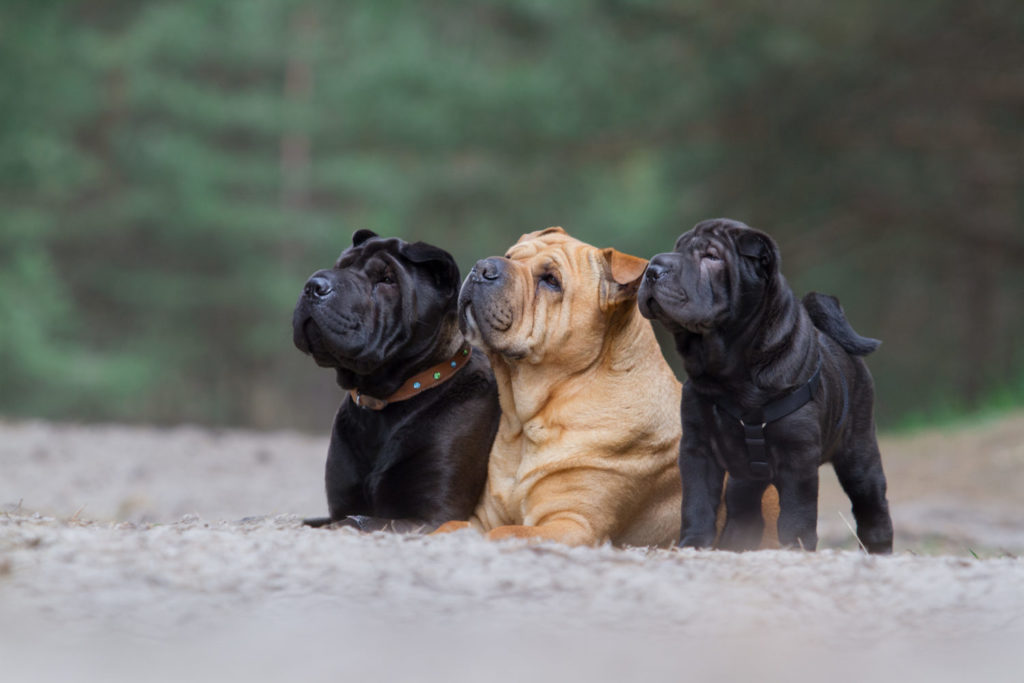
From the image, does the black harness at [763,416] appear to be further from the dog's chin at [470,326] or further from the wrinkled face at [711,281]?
the dog's chin at [470,326]

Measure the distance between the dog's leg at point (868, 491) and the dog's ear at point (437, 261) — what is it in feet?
6.10

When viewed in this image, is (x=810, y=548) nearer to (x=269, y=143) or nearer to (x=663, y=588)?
(x=663, y=588)

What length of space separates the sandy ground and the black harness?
1.51 feet

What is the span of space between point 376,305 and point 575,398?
93 centimetres

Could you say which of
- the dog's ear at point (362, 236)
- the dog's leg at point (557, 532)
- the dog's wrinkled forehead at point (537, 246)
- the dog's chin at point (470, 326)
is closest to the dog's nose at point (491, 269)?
the dog's chin at point (470, 326)

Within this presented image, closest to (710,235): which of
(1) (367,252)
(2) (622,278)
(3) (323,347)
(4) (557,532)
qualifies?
(2) (622,278)

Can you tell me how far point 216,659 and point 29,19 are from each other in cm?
1594

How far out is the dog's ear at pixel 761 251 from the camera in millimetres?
4375

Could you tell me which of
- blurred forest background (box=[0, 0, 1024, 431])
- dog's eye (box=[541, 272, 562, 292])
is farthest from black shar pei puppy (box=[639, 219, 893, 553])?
blurred forest background (box=[0, 0, 1024, 431])

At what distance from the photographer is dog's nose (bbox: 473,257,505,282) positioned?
4.58 metres

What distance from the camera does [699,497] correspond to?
443 centimetres

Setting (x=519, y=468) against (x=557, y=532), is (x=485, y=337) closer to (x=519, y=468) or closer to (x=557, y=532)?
(x=519, y=468)

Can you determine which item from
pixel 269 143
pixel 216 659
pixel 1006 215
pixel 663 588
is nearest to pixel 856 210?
pixel 1006 215

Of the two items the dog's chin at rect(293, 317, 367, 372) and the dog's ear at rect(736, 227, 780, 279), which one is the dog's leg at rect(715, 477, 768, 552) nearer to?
the dog's ear at rect(736, 227, 780, 279)
